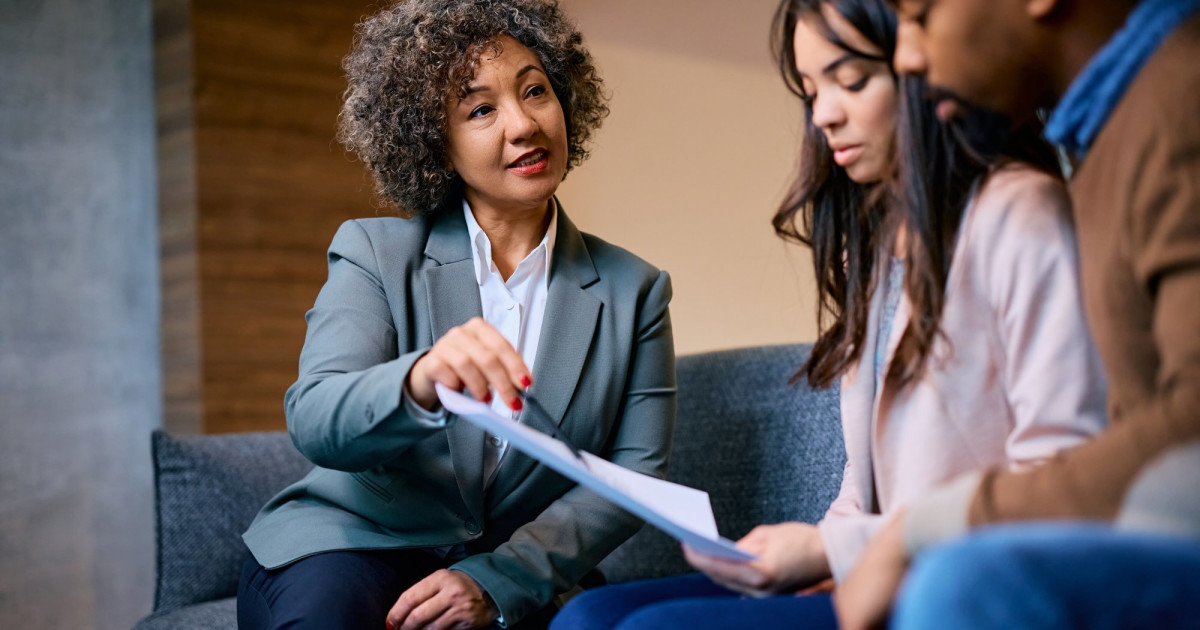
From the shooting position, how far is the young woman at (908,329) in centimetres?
89

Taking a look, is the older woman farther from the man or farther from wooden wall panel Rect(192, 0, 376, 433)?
wooden wall panel Rect(192, 0, 376, 433)

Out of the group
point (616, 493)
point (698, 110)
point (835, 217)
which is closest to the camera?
point (616, 493)

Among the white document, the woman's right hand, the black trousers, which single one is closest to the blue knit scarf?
the white document

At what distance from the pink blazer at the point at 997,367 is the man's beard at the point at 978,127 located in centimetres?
3

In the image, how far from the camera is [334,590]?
128cm

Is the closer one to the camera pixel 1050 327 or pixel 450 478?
pixel 1050 327

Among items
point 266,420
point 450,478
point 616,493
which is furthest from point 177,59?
point 616,493

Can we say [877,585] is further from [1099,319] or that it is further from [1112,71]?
→ [1112,71]

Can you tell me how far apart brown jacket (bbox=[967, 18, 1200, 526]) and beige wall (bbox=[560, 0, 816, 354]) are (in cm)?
259

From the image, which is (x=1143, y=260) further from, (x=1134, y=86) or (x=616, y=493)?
(x=616, y=493)

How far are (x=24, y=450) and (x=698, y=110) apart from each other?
7.28ft

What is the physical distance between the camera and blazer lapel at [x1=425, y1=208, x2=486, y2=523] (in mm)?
1429

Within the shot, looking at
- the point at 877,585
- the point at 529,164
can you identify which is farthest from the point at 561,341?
the point at 877,585

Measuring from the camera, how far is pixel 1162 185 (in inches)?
27.7
